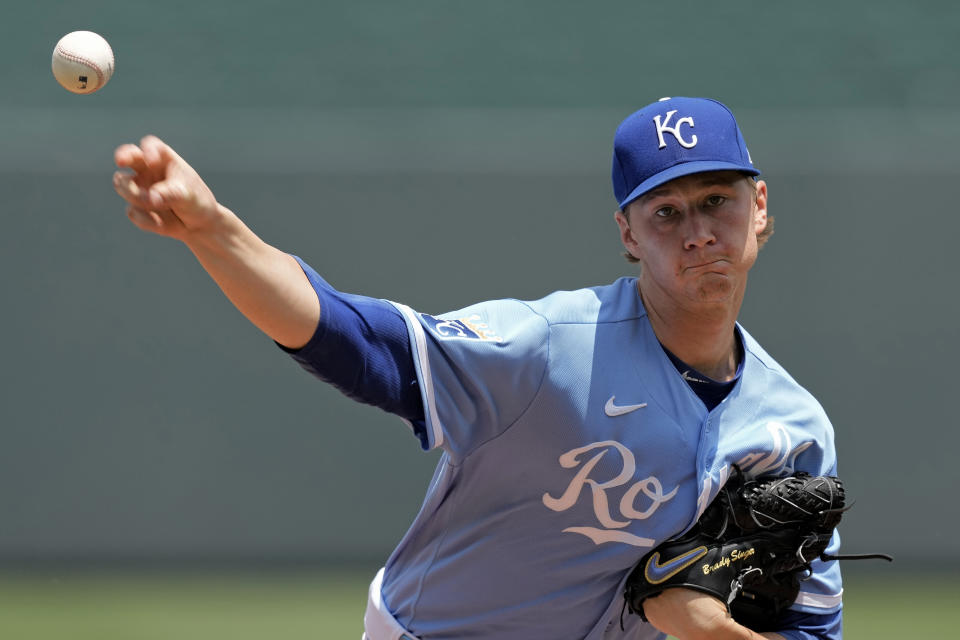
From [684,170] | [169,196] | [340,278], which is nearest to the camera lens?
[169,196]

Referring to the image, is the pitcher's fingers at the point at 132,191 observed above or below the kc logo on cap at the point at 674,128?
below

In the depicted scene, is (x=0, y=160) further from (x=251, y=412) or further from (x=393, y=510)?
(x=393, y=510)

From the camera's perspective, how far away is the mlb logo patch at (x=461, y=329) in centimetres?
230

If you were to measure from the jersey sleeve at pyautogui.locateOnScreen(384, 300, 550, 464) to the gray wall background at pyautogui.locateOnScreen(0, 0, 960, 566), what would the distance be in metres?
4.73

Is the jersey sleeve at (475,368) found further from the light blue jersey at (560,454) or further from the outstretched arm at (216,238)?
the outstretched arm at (216,238)

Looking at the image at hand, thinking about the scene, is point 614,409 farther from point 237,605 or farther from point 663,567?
point 237,605

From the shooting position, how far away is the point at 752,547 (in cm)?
282

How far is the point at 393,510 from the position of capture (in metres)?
7.15

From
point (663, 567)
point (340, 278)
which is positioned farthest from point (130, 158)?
point (340, 278)

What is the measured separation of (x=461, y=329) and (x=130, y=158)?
2.39 feet

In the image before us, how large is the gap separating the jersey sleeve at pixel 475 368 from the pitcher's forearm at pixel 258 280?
0.85 ft

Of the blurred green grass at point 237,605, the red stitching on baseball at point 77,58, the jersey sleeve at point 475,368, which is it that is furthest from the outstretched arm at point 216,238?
the blurred green grass at point 237,605

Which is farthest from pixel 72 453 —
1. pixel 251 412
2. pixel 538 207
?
pixel 538 207

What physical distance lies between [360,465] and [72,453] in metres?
1.66
